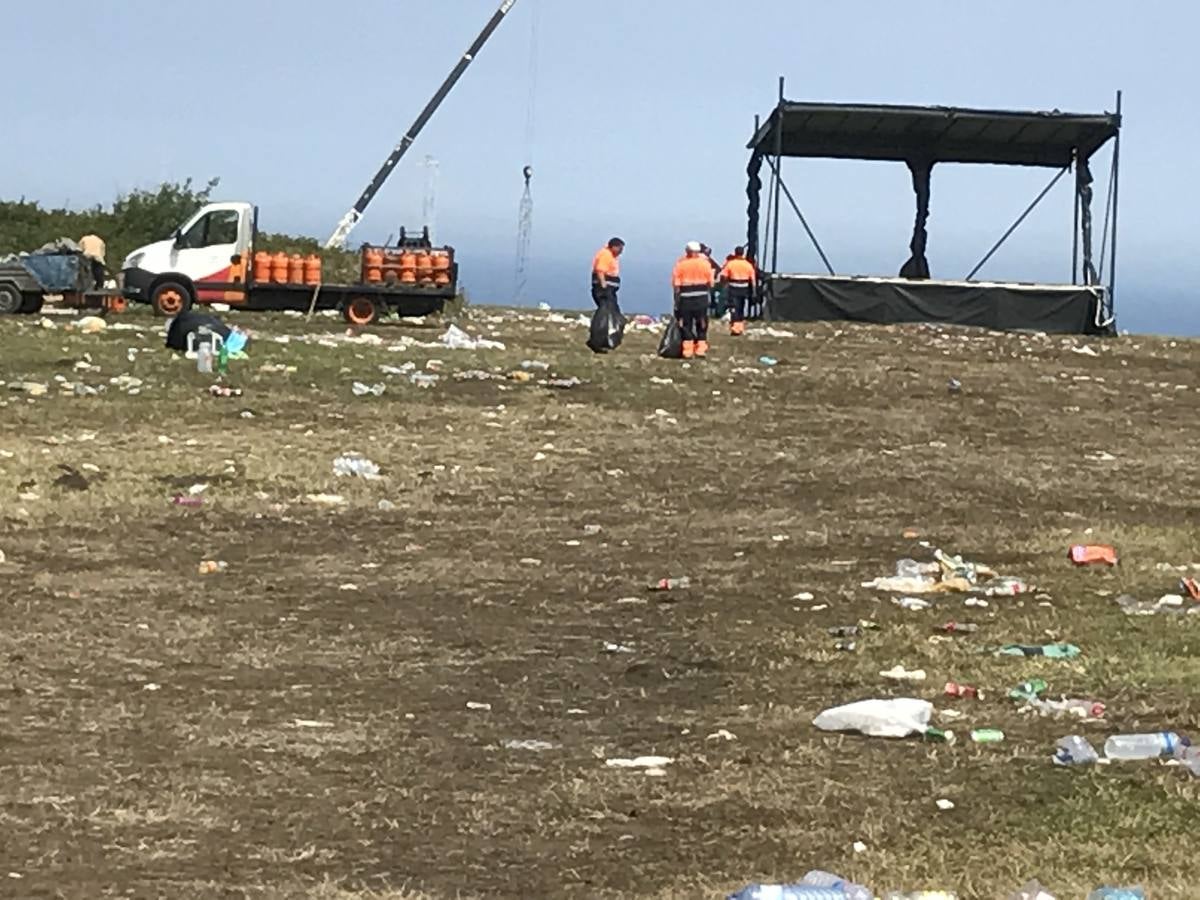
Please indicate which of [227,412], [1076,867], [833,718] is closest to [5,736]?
[833,718]

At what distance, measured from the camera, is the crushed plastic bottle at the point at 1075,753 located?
6234mm

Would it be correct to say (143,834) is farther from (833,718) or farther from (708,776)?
(833,718)

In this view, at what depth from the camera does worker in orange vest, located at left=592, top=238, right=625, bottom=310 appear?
24.4 m

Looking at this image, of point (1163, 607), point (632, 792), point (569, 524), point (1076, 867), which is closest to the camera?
point (1076, 867)

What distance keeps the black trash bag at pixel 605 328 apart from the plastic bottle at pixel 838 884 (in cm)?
1912

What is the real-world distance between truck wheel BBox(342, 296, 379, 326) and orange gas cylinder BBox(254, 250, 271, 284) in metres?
1.25

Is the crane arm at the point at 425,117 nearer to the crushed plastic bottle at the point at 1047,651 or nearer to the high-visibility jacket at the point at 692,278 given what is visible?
the high-visibility jacket at the point at 692,278

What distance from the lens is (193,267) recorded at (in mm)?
28922

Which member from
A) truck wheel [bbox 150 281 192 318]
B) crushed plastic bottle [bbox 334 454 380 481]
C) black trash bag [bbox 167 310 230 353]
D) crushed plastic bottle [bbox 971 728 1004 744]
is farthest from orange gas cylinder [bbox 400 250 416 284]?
crushed plastic bottle [bbox 971 728 1004 744]

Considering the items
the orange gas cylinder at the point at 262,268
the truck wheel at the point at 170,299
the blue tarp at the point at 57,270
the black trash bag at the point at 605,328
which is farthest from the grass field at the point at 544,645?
the orange gas cylinder at the point at 262,268

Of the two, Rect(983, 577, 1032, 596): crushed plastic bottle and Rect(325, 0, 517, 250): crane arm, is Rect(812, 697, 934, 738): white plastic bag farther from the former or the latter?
Rect(325, 0, 517, 250): crane arm

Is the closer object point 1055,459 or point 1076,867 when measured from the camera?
point 1076,867

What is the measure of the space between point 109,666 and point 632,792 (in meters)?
2.56

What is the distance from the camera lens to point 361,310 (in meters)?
29.3
